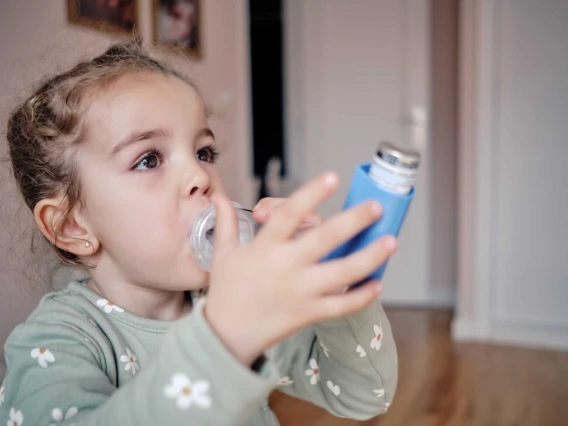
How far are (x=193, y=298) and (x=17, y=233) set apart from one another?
440mm

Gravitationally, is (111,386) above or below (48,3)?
below

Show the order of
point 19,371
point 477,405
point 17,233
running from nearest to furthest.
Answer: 1. point 19,371
2. point 17,233
3. point 477,405

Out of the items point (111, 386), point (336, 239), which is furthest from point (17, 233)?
point (336, 239)

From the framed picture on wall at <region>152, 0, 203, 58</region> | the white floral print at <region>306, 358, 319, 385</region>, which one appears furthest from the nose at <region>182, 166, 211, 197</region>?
the framed picture on wall at <region>152, 0, 203, 58</region>

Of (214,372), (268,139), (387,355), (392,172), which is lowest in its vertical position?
(268,139)

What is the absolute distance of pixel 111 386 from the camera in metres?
0.61

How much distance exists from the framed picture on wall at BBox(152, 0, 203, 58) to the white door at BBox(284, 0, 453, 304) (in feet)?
4.15

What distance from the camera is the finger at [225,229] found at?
0.46 meters

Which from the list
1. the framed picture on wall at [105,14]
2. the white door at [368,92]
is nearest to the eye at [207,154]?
the framed picture on wall at [105,14]

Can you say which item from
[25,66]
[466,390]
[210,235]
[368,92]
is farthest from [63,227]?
[368,92]

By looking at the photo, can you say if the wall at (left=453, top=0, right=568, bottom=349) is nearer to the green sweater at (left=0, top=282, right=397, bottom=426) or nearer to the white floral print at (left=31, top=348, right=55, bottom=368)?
the green sweater at (left=0, top=282, right=397, bottom=426)

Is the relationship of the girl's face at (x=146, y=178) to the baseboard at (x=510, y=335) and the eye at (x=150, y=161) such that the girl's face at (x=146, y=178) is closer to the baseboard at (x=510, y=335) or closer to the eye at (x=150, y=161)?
the eye at (x=150, y=161)

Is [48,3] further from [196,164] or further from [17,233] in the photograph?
[196,164]

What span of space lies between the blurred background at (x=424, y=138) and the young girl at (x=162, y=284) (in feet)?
0.83
